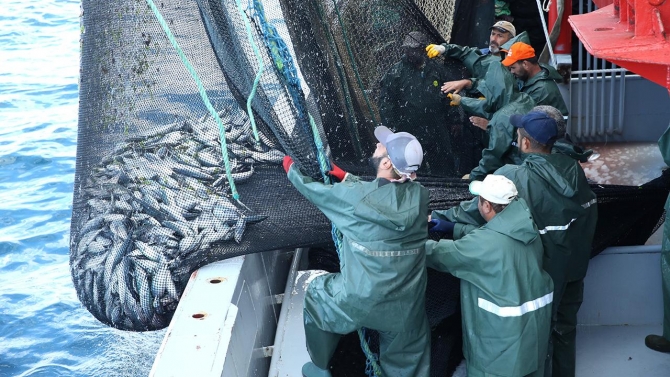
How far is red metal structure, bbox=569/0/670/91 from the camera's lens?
11.0ft

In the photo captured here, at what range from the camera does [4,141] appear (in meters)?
13.1

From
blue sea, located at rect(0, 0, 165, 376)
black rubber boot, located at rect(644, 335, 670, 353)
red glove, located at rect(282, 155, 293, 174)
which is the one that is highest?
red glove, located at rect(282, 155, 293, 174)

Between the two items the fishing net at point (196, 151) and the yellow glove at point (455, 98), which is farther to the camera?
the yellow glove at point (455, 98)

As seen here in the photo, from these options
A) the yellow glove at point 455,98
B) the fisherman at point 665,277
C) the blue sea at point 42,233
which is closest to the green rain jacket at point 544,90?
the yellow glove at point 455,98

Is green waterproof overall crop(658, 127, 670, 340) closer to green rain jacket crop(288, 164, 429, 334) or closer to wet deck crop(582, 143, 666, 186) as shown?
wet deck crop(582, 143, 666, 186)

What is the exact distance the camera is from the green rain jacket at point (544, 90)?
18.3ft

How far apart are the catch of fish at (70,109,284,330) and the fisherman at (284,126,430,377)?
0.75m

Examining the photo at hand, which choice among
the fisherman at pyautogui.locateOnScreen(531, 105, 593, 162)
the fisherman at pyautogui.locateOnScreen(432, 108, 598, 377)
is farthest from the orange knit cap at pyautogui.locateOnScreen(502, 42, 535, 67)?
the fisherman at pyautogui.locateOnScreen(432, 108, 598, 377)

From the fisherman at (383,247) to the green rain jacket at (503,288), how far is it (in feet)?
0.79

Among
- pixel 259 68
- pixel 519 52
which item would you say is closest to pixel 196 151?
pixel 259 68

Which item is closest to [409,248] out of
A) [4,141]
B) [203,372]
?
[203,372]

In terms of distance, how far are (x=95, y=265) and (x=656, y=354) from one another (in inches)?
161

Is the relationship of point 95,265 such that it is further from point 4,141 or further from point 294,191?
point 4,141

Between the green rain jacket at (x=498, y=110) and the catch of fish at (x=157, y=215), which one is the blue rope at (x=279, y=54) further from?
the green rain jacket at (x=498, y=110)
